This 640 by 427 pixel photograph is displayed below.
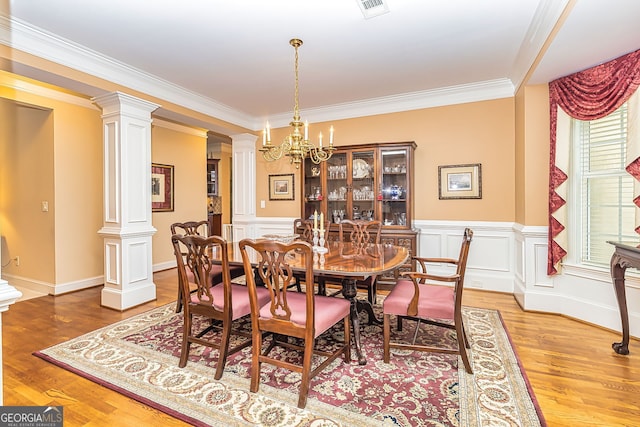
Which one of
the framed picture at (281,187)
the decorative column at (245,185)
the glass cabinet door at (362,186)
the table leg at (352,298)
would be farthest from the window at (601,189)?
the decorative column at (245,185)

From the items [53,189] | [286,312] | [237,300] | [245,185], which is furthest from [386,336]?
[53,189]

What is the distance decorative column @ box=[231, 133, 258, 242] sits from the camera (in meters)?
5.60

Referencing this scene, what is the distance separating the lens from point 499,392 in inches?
80.0

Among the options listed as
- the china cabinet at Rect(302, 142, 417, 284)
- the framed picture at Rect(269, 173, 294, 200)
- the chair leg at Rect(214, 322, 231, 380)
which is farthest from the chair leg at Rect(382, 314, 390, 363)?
the framed picture at Rect(269, 173, 294, 200)

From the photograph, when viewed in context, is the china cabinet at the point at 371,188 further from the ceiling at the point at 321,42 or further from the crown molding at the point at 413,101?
the ceiling at the point at 321,42

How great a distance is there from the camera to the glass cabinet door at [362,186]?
175 inches

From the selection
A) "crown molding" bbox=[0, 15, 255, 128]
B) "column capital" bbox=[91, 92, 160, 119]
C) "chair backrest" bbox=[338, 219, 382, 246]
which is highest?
"crown molding" bbox=[0, 15, 255, 128]

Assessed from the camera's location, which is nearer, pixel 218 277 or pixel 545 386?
pixel 545 386

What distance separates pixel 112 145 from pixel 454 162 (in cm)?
406

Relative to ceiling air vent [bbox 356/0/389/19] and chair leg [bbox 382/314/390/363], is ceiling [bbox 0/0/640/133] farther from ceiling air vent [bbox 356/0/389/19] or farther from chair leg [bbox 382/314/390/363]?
chair leg [bbox 382/314/390/363]

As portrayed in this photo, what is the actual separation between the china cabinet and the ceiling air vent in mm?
1883

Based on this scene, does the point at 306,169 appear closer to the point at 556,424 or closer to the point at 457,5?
the point at 457,5

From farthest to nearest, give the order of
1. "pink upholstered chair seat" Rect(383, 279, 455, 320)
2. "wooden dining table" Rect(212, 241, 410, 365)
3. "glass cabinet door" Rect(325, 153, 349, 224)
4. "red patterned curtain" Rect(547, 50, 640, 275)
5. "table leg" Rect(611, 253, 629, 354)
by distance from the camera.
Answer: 1. "glass cabinet door" Rect(325, 153, 349, 224)
2. "red patterned curtain" Rect(547, 50, 640, 275)
3. "table leg" Rect(611, 253, 629, 354)
4. "pink upholstered chair seat" Rect(383, 279, 455, 320)
5. "wooden dining table" Rect(212, 241, 410, 365)

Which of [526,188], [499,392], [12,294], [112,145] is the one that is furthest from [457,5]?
[112,145]
